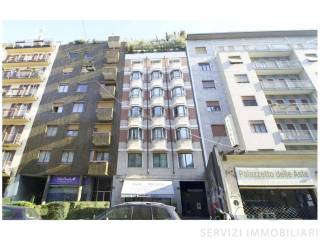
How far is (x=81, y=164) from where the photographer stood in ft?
63.9

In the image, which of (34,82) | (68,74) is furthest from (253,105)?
(34,82)

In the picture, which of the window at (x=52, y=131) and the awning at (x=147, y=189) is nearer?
the awning at (x=147, y=189)

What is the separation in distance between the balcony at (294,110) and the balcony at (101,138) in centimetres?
1704

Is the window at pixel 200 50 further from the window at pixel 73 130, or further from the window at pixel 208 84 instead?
the window at pixel 73 130

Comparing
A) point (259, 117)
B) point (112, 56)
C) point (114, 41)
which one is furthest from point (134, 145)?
point (114, 41)

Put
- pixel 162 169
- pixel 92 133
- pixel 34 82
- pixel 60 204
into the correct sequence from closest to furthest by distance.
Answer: pixel 60 204
pixel 162 169
pixel 92 133
pixel 34 82

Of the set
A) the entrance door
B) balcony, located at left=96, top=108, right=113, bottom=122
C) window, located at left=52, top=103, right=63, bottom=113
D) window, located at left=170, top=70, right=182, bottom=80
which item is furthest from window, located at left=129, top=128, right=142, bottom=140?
Answer: window, located at left=52, top=103, right=63, bottom=113

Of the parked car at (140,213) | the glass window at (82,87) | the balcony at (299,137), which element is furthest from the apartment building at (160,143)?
the balcony at (299,137)

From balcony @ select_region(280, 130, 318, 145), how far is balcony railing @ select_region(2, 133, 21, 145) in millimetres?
26024

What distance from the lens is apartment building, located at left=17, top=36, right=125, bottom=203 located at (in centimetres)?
1898

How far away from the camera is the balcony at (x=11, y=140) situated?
20297 mm

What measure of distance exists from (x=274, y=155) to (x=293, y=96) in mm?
11982

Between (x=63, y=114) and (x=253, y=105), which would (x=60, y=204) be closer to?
(x=63, y=114)

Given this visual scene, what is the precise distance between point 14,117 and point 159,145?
52.3 feet
